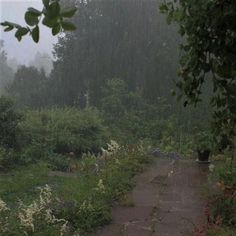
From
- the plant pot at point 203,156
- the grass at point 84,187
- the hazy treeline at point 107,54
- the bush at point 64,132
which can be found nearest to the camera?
the grass at point 84,187

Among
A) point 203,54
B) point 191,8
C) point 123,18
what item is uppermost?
point 123,18

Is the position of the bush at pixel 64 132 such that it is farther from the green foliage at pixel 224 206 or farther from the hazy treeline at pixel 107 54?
the green foliage at pixel 224 206

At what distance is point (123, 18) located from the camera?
19484mm

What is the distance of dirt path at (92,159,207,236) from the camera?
16.9 ft

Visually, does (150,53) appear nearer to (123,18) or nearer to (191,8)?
(123,18)

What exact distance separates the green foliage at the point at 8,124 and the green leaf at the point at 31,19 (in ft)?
33.0

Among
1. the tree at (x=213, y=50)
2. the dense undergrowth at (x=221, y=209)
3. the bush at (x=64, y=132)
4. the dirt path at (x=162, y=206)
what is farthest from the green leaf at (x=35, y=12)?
the bush at (x=64, y=132)

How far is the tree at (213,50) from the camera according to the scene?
1.23 meters

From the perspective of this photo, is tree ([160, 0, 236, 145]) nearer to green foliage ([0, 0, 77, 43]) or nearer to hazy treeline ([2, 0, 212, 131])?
green foliage ([0, 0, 77, 43])

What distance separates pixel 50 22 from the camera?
88cm

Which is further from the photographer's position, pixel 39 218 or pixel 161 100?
pixel 161 100

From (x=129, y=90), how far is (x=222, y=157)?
31.5ft

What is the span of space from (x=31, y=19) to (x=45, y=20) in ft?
0.08

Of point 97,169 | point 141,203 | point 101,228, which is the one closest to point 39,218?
point 101,228
